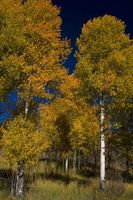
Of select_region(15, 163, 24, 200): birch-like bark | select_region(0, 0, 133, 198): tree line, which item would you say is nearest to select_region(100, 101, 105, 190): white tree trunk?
select_region(0, 0, 133, 198): tree line

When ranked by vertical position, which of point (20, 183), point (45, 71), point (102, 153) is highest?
point (45, 71)

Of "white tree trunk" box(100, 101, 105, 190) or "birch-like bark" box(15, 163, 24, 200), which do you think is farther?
"white tree trunk" box(100, 101, 105, 190)

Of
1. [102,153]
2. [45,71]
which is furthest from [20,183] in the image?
[45,71]

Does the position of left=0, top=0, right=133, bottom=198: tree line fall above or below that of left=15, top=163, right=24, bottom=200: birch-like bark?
above

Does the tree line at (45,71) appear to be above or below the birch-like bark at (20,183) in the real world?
above

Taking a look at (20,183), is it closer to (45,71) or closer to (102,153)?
(102,153)

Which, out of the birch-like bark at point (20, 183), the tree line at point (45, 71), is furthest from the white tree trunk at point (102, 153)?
the birch-like bark at point (20, 183)

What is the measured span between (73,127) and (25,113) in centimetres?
1206

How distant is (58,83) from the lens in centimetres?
1584

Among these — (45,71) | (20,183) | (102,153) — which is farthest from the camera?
(102,153)

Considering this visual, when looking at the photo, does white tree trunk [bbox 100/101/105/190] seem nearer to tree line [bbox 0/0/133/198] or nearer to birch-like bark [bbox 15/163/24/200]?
tree line [bbox 0/0/133/198]

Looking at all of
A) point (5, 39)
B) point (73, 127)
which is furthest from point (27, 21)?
point (73, 127)

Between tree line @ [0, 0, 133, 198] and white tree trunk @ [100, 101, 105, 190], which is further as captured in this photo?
white tree trunk @ [100, 101, 105, 190]

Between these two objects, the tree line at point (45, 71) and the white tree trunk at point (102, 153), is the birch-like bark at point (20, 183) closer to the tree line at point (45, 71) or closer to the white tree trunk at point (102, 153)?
the tree line at point (45, 71)
